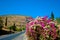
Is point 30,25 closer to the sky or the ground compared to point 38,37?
closer to the sky

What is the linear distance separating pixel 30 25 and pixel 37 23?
345 millimetres

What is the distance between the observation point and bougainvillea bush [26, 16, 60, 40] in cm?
888

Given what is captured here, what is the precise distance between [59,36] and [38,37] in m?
0.95

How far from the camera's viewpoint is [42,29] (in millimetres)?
9133

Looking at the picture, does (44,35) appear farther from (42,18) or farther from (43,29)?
(42,18)

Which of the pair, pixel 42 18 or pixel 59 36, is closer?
pixel 59 36

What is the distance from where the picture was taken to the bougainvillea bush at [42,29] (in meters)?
8.88

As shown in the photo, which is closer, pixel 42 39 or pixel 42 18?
pixel 42 39

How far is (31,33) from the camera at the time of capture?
30.1 ft

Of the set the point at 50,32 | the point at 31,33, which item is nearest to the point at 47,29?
the point at 50,32

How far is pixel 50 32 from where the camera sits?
351 inches

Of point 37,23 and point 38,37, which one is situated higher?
point 37,23

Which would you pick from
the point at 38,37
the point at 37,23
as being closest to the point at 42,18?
the point at 37,23

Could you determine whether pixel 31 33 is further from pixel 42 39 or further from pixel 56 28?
pixel 56 28
